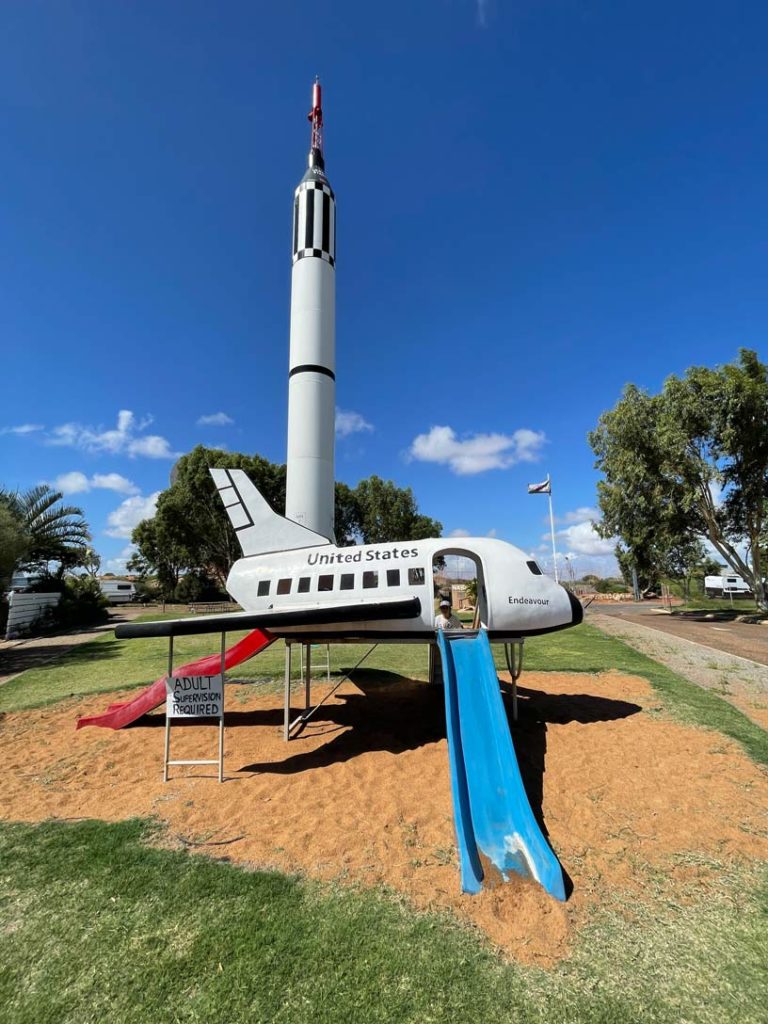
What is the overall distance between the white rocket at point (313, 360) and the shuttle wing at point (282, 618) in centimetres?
1080

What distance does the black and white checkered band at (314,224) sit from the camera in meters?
22.3

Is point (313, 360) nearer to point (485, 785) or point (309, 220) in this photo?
point (309, 220)

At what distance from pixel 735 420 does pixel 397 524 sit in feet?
115

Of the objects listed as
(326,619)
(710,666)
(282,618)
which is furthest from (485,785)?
(710,666)

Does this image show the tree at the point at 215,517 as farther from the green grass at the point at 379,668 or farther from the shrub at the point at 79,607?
the green grass at the point at 379,668

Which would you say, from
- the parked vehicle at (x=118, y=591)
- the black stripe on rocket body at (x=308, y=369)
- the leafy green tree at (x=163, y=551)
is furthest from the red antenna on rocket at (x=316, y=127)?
the parked vehicle at (x=118, y=591)

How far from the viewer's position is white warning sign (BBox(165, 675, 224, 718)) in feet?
29.2

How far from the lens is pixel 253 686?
621 inches

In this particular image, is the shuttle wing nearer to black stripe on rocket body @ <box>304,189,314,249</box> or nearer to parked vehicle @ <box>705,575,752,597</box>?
black stripe on rocket body @ <box>304,189,314,249</box>

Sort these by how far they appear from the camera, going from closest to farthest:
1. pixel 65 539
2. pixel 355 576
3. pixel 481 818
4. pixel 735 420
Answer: pixel 481 818 < pixel 355 576 < pixel 735 420 < pixel 65 539

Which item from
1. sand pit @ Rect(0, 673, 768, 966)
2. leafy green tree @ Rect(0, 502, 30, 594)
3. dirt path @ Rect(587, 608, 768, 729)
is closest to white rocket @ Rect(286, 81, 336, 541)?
sand pit @ Rect(0, 673, 768, 966)

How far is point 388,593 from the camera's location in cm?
1056

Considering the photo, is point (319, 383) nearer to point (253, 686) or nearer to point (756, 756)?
point (253, 686)

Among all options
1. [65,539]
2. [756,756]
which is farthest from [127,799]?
[65,539]
